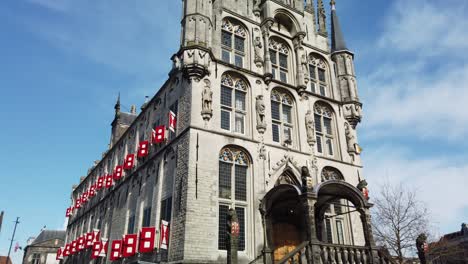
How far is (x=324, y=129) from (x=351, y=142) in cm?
215

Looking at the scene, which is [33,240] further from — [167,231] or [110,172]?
[167,231]

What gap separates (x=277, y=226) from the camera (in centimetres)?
1978

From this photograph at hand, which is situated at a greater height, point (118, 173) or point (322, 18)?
point (322, 18)

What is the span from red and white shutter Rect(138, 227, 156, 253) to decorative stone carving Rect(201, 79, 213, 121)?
6.73 meters

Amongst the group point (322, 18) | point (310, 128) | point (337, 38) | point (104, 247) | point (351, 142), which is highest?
point (322, 18)

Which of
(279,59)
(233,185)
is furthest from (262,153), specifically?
(279,59)

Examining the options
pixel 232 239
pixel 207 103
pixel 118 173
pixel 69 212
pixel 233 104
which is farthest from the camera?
pixel 69 212

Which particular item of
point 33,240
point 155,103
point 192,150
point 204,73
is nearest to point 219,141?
point 192,150

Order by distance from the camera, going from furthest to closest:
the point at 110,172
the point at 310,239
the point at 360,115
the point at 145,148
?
the point at 110,172
the point at 360,115
the point at 145,148
the point at 310,239

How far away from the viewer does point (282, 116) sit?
74.5 feet

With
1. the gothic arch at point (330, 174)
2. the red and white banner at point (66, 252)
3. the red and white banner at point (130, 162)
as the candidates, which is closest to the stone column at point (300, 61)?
the gothic arch at point (330, 174)

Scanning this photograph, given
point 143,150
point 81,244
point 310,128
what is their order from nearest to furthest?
point 310,128 → point 143,150 → point 81,244

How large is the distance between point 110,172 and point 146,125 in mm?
10268

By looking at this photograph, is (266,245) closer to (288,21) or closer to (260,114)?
(260,114)
